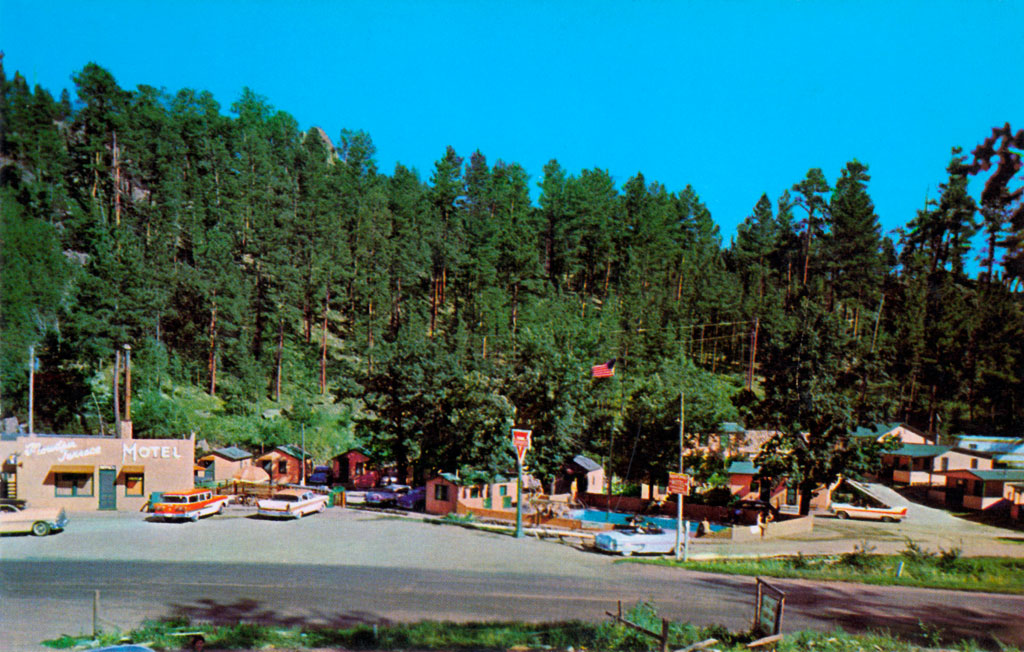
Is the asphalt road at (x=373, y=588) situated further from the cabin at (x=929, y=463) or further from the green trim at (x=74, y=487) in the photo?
the cabin at (x=929, y=463)

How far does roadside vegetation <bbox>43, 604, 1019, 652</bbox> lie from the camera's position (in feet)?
42.1

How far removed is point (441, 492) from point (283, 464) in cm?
1898

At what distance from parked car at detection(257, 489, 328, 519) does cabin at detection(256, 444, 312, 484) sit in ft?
56.7

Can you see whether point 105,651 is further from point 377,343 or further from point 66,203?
point 66,203

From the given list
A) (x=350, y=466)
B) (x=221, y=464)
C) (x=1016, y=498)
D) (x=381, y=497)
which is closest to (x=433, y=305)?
(x=350, y=466)

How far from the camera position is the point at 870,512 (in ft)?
134

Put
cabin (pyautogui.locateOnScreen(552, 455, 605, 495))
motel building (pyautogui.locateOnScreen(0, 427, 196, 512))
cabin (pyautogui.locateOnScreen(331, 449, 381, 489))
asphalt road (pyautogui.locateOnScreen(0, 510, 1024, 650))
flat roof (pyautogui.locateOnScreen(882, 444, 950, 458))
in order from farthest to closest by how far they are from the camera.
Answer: flat roof (pyautogui.locateOnScreen(882, 444, 950, 458)) → cabin (pyautogui.locateOnScreen(331, 449, 381, 489)) → cabin (pyautogui.locateOnScreen(552, 455, 605, 495)) → motel building (pyautogui.locateOnScreen(0, 427, 196, 512)) → asphalt road (pyautogui.locateOnScreen(0, 510, 1024, 650))

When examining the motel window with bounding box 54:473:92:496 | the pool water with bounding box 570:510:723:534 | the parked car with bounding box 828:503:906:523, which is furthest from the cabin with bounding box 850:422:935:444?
the motel window with bounding box 54:473:92:496

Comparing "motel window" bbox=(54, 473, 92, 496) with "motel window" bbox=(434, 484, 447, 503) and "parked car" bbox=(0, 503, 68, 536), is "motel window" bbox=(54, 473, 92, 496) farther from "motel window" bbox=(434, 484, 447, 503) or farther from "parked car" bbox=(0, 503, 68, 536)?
"motel window" bbox=(434, 484, 447, 503)

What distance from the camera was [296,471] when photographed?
164 ft

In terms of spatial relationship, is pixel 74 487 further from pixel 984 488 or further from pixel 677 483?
pixel 984 488

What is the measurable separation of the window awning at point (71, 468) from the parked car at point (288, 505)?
8119mm

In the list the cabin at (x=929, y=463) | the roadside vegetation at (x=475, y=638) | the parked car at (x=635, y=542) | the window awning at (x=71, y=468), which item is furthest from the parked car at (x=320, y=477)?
the cabin at (x=929, y=463)

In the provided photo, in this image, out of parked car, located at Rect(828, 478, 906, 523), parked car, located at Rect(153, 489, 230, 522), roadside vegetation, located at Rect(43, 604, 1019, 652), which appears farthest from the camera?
parked car, located at Rect(828, 478, 906, 523)
